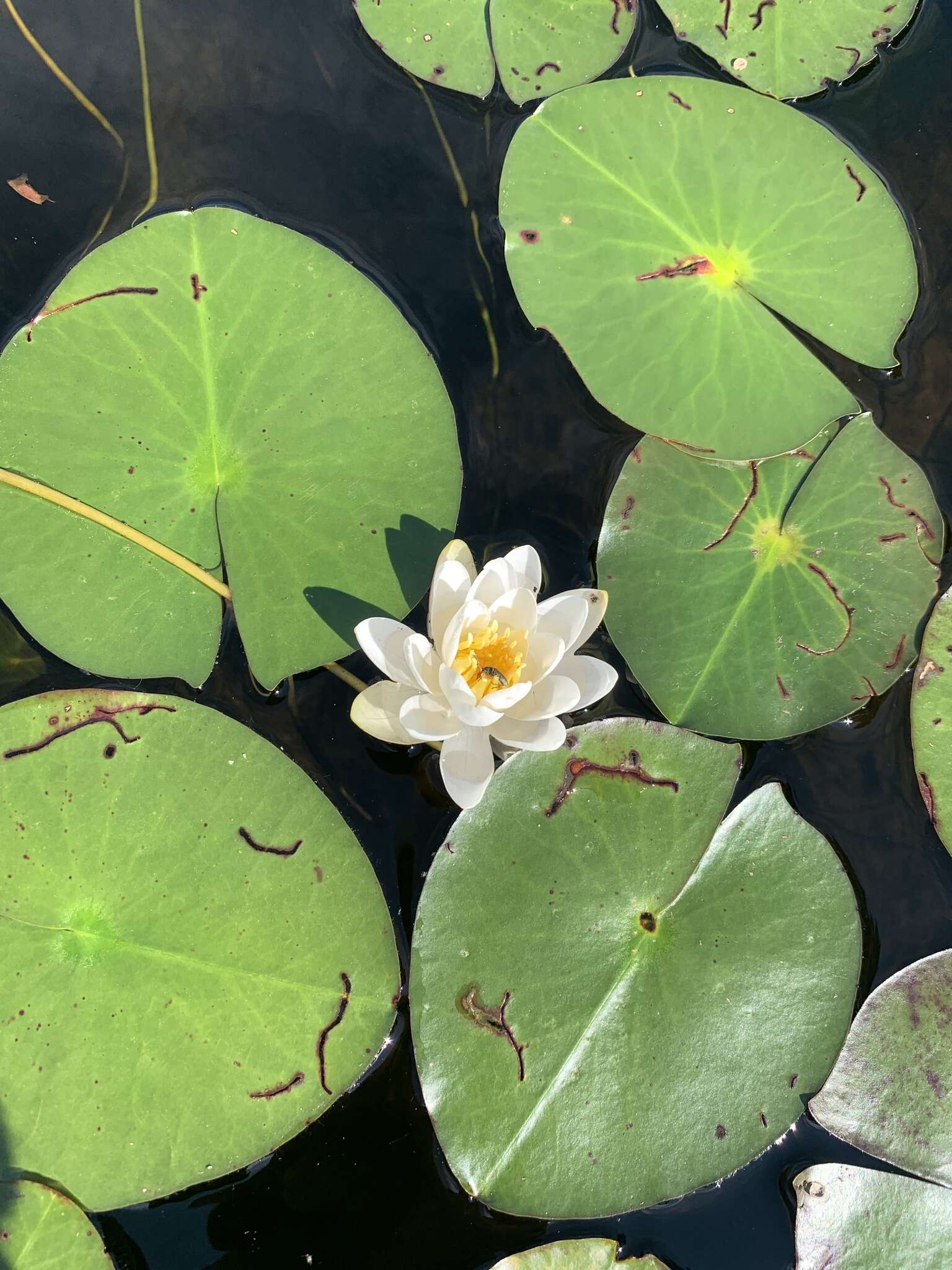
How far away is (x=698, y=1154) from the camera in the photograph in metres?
2.23

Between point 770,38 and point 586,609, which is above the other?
point 770,38

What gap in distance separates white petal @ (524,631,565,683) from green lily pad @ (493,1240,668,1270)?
1528 mm

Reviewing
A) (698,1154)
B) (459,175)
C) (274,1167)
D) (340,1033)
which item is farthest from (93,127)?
(698,1154)

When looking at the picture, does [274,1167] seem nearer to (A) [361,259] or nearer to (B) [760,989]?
(B) [760,989]

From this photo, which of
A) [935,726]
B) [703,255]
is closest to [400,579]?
[703,255]

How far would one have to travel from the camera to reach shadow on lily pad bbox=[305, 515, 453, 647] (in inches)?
97.3

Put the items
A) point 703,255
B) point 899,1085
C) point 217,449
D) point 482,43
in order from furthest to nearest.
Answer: point 482,43, point 703,255, point 217,449, point 899,1085

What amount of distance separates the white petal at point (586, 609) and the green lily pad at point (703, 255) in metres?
0.74

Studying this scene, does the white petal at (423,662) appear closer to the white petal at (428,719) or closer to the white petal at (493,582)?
the white petal at (428,719)

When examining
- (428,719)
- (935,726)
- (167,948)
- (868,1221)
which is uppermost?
(428,719)

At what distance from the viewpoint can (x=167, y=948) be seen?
7.16ft

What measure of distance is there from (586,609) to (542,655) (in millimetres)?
173

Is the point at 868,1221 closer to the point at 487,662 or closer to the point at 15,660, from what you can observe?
the point at 487,662

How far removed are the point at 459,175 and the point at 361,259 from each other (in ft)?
1.68
